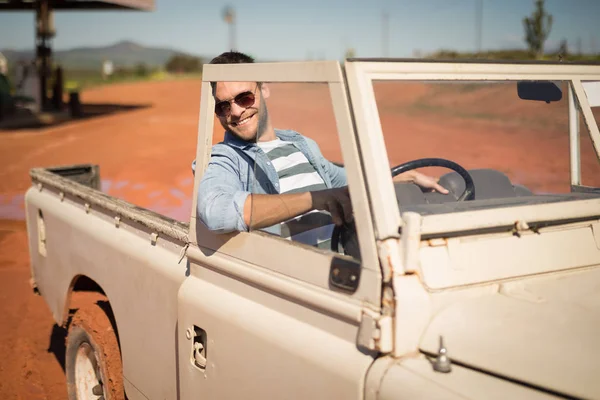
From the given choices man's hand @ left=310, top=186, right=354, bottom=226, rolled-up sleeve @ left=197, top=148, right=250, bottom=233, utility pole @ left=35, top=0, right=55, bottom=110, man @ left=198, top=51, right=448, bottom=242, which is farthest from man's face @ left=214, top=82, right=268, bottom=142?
utility pole @ left=35, top=0, right=55, bottom=110

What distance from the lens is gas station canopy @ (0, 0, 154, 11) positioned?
20.6 m

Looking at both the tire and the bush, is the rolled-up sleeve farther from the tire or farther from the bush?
the bush

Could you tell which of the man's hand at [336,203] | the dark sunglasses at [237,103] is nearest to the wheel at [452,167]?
the man's hand at [336,203]

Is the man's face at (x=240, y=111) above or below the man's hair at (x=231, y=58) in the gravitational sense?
below

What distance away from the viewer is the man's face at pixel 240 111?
7.44 feet

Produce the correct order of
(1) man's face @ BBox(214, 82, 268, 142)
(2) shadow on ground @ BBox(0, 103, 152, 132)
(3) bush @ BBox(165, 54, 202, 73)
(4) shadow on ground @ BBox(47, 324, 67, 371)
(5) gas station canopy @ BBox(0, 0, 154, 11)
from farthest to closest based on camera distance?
(3) bush @ BBox(165, 54, 202, 73) → (5) gas station canopy @ BBox(0, 0, 154, 11) → (2) shadow on ground @ BBox(0, 103, 152, 132) → (4) shadow on ground @ BBox(47, 324, 67, 371) → (1) man's face @ BBox(214, 82, 268, 142)

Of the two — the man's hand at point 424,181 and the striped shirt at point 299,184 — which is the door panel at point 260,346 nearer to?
the striped shirt at point 299,184

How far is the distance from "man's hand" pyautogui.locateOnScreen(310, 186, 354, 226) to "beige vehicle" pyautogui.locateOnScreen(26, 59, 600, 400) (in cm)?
5

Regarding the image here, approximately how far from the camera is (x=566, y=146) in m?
2.79

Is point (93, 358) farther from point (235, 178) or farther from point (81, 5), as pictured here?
point (81, 5)

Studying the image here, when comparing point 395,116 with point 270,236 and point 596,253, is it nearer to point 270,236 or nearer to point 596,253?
point 270,236

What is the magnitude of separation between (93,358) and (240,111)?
180 cm

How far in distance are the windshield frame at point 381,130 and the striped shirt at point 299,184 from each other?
1.03 ft

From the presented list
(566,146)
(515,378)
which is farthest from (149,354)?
(566,146)
